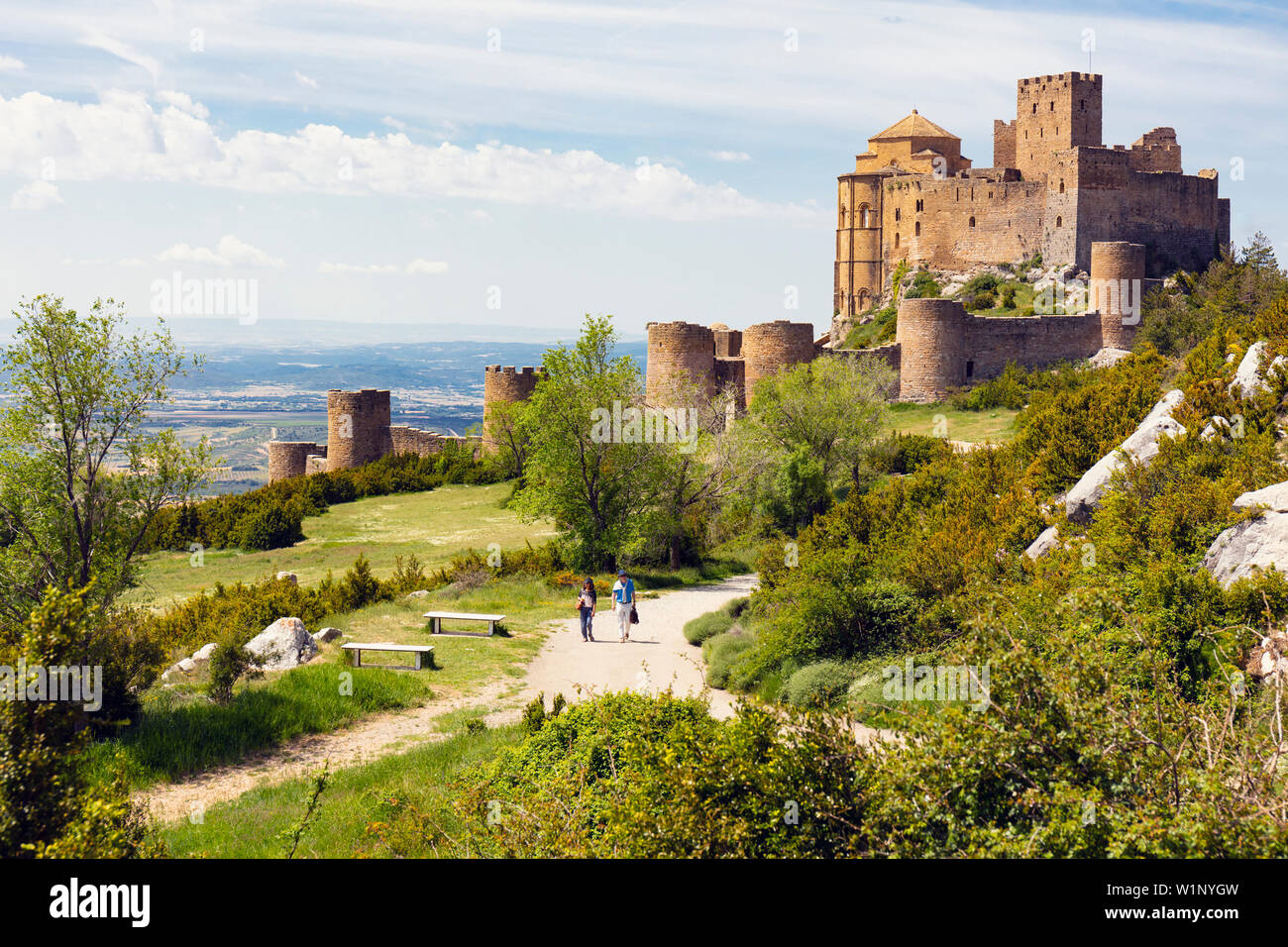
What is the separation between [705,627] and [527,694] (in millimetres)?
4271

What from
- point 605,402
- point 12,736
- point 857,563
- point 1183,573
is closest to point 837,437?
point 605,402

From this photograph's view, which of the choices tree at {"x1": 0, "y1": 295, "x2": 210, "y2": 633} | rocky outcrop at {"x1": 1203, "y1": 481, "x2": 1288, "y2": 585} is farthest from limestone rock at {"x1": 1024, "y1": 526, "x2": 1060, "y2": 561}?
tree at {"x1": 0, "y1": 295, "x2": 210, "y2": 633}

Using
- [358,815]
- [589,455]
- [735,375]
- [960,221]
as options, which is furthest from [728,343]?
[358,815]

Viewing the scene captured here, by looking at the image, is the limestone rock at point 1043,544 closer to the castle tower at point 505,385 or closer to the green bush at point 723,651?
the green bush at point 723,651

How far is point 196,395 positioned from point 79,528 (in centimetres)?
13318

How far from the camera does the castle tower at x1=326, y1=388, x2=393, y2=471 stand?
45094 mm

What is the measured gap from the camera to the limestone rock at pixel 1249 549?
35.5ft

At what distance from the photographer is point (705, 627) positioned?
17.5m

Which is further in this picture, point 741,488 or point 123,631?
point 741,488

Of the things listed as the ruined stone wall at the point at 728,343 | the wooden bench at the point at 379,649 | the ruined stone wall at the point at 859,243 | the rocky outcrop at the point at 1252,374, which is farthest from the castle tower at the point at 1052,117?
the wooden bench at the point at 379,649

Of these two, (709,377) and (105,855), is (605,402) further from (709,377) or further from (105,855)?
(105,855)

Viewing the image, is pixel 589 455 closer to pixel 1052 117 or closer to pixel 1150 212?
pixel 1150 212

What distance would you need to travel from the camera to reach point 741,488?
27781 millimetres

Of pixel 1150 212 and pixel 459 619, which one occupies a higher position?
pixel 1150 212
